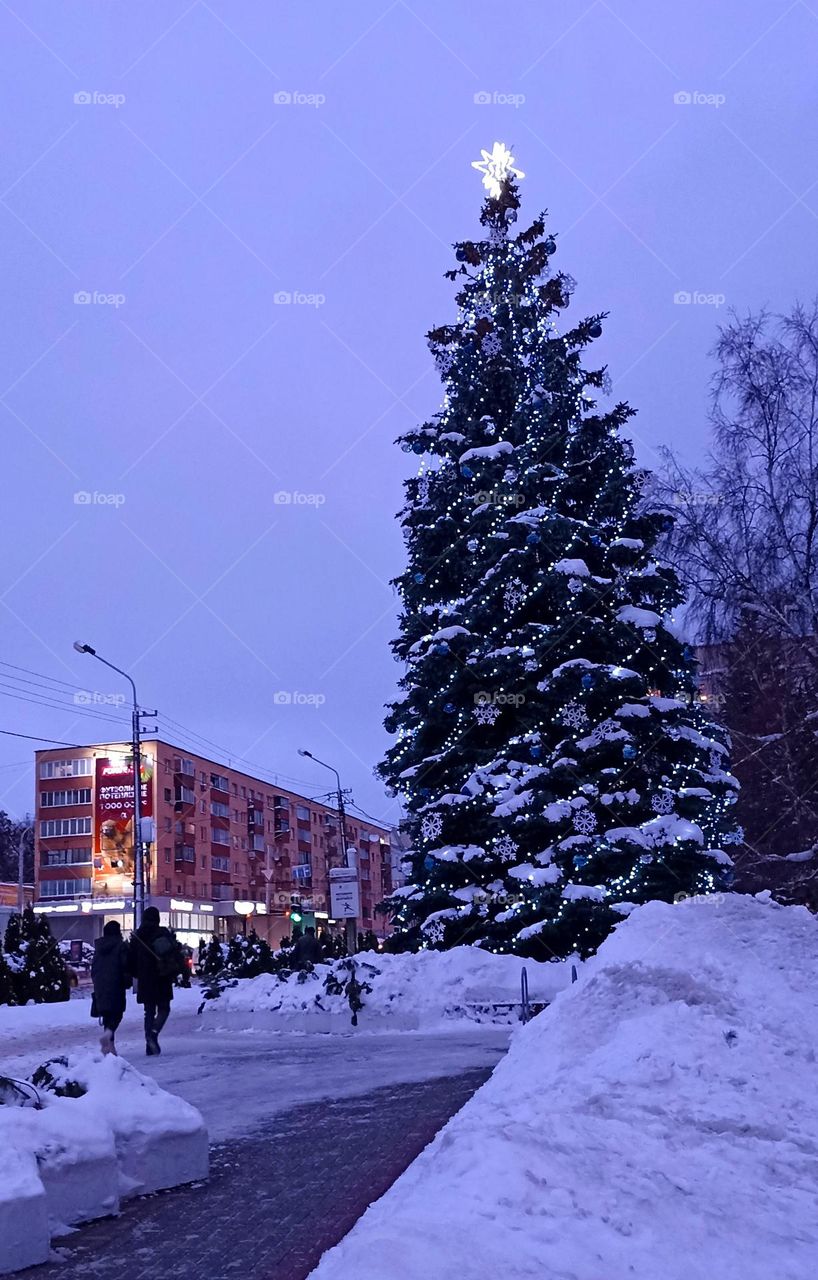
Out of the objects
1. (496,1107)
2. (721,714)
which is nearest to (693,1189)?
(496,1107)

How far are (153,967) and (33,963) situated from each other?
1724cm

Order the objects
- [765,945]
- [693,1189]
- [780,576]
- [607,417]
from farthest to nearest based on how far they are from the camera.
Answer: [607,417]
[780,576]
[765,945]
[693,1189]

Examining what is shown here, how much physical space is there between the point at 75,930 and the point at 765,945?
7138cm

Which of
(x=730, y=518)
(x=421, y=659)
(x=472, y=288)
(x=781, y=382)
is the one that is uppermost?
(x=472, y=288)

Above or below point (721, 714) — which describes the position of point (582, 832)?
below

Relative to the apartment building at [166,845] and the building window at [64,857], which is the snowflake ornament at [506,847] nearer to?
the apartment building at [166,845]

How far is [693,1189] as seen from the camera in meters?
5.59

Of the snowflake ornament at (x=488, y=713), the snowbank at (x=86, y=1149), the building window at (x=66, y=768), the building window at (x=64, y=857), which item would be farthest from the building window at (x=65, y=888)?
the snowbank at (x=86, y=1149)

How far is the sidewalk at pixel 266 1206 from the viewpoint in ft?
18.5

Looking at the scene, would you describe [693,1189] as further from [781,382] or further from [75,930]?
[75,930]

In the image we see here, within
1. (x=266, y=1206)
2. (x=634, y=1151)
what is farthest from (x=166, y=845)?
(x=634, y=1151)

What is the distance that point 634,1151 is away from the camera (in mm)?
6078

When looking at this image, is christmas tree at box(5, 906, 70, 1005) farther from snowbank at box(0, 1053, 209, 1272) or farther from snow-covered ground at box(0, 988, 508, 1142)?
snowbank at box(0, 1053, 209, 1272)

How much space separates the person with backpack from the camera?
50.6 feet
